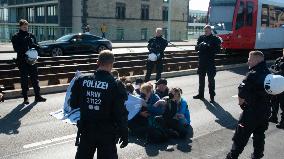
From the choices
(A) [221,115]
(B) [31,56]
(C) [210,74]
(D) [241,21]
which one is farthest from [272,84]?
(D) [241,21]

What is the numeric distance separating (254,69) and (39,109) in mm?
6007

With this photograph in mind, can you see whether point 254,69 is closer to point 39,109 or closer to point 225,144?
point 225,144

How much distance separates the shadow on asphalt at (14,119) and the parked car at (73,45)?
1123 cm

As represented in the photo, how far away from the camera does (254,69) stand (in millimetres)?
5660

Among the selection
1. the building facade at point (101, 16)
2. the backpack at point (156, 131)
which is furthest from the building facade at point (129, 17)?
the backpack at point (156, 131)

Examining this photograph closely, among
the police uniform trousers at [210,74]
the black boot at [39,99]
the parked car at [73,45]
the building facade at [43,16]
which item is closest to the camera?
the black boot at [39,99]

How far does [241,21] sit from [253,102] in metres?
15.8

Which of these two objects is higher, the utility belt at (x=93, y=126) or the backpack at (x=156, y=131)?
the utility belt at (x=93, y=126)

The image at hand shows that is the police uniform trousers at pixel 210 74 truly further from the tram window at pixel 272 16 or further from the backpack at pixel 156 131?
the tram window at pixel 272 16

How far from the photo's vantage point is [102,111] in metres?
4.34

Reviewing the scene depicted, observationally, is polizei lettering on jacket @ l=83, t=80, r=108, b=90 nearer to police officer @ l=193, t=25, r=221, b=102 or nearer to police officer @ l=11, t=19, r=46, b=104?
police officer @ l=11, t=19, r=46, b=104

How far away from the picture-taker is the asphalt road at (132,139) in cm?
679

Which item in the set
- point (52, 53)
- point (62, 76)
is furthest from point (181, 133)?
point (52, 53)

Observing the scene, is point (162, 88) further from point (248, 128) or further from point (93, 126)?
point (93, 126)
